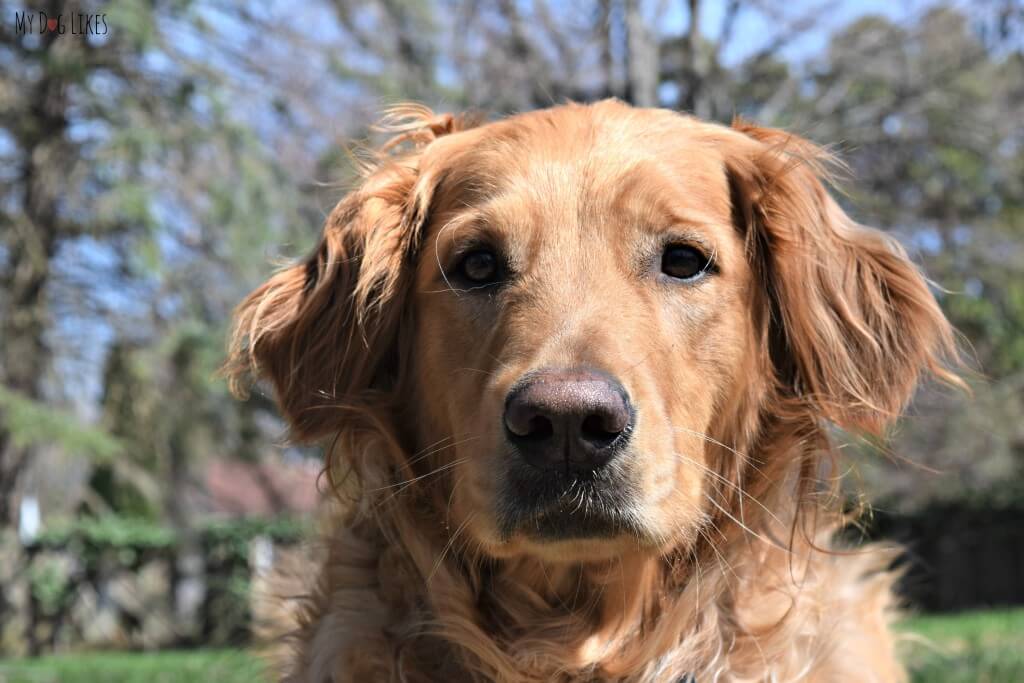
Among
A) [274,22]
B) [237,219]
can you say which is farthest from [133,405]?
[274,22]

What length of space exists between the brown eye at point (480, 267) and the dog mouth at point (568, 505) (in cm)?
70

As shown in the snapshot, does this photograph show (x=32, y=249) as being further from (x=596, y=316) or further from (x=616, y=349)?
(x=616, y=349)

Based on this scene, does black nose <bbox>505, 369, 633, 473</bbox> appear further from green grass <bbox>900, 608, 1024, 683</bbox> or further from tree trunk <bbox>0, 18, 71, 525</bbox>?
tree trunk <bbox>0, 18, 71, 525</bbox>

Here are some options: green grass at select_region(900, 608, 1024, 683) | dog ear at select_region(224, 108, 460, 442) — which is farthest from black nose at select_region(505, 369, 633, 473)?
green grass at select_region(900, 608, 1024, 683)

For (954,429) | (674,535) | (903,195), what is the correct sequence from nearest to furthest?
(674,535)
(903,195)
(954,429)

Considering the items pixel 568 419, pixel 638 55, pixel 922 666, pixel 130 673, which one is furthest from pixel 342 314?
pixel 130 673

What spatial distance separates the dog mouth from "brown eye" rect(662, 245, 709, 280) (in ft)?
2.41

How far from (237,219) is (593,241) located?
871 centimetres

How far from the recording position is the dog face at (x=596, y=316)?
262 cm

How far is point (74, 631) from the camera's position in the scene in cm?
1675

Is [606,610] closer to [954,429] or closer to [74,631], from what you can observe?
[954,429]

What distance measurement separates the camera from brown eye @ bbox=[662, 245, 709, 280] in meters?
3.02

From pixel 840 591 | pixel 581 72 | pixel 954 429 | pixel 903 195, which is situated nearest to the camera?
pixel 840 591

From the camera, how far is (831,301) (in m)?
3.22
